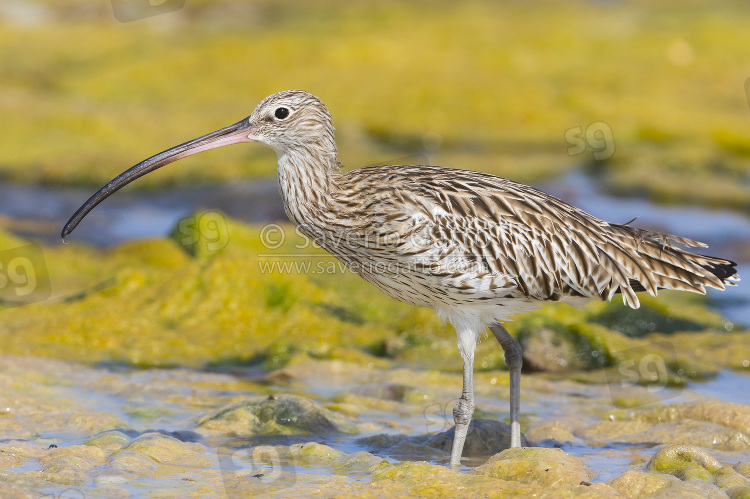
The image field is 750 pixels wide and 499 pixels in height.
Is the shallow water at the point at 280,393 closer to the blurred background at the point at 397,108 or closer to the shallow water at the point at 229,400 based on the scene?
the shallow water at the point at 229,400

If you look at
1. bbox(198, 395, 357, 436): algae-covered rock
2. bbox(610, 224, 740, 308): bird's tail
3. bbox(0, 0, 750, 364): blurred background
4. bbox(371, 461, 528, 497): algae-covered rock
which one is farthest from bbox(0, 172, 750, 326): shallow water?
bbox(371, 461, 528, 497): algae-covered rock

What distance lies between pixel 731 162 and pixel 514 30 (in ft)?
21.1

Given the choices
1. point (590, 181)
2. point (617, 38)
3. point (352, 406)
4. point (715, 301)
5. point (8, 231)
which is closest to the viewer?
point (352, 406)

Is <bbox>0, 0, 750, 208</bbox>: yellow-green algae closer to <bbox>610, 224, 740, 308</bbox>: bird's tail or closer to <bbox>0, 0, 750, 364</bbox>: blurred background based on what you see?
<bbox>0, 0, 750, 364</bbox>: blurred background

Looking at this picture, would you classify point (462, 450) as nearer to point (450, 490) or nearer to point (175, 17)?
point (450, 490)

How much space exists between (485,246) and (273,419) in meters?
2.06

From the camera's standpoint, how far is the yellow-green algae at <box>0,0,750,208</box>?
16516 mm

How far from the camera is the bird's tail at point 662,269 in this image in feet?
24.6

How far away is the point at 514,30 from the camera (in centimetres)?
2156

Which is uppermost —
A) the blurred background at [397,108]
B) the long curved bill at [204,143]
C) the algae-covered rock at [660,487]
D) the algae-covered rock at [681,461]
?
the blurred background at [397,108]

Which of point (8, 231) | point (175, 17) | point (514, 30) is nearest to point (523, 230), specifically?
point (8, 231)

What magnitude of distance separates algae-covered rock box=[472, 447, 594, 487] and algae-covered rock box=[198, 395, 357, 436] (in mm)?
1393

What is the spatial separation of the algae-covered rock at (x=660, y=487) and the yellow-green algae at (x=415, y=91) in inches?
379

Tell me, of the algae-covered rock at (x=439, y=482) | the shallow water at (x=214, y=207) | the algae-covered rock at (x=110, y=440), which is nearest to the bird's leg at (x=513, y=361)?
the algae-covered rock at (x=439, y=482)
